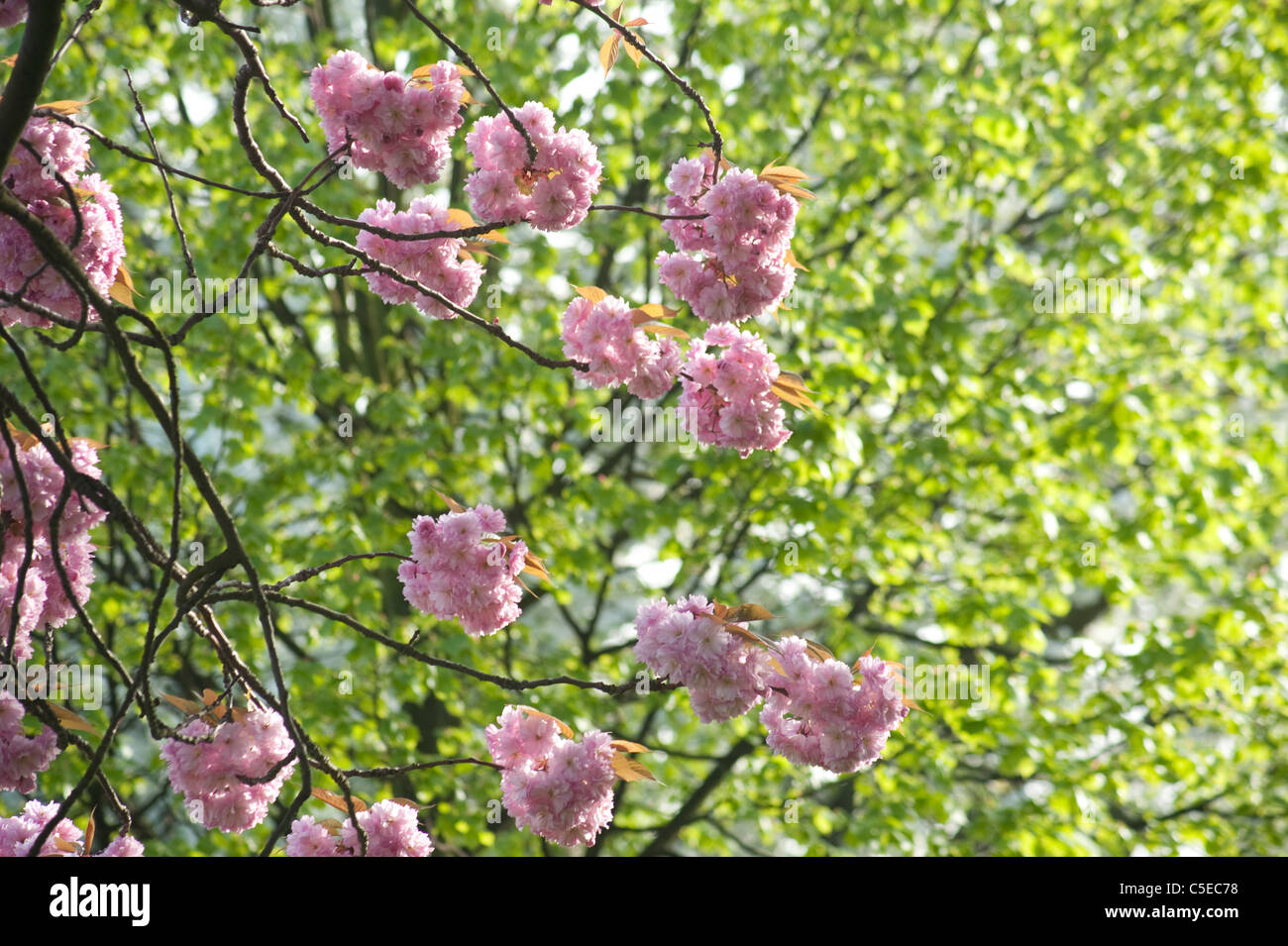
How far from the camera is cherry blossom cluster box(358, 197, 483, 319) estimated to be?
7.86ft

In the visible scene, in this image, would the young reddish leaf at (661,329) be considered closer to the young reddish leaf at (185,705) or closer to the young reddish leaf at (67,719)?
the young reddish leaf at (185,705)

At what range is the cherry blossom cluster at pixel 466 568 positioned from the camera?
2219mm

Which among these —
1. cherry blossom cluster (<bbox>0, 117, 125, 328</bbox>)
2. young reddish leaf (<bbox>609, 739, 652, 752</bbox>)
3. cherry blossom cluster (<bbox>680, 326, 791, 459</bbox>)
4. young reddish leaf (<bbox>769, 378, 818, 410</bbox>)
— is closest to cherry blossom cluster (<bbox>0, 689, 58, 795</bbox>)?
cherry blossom cluster (<bbox>0, 117, 125, 328</bbox>)

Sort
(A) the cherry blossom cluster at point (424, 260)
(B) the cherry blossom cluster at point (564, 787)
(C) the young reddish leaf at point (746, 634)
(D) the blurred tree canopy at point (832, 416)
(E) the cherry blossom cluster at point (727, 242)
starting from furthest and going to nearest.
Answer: (D) the blurred tree canopy at point (832, 416) < (A) the cherry blossom cluster at point (424, 260) < (E) the cherry blossom cluster at point (727, 242) < (B) the cherry blossom cluster at point (564, 787) < (C) the young reddish leaf at point (746, 634)

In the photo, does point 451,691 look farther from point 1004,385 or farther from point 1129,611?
point 1129,611

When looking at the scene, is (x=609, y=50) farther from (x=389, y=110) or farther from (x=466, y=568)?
(x=466, y=568)

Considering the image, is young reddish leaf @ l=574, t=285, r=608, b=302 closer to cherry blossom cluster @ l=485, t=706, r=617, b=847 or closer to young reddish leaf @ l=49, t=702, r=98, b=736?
cherry blossom cluster @ l=485, t=706, r=617, b=847

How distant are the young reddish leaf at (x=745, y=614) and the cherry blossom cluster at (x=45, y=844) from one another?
3.62ft

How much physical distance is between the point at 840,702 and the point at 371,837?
36.7 inches

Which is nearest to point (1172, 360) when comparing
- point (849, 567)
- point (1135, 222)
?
point (1135, 222)

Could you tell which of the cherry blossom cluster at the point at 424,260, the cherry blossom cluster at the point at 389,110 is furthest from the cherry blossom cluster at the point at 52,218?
the cherry blossom cluster at the point at 424,260
